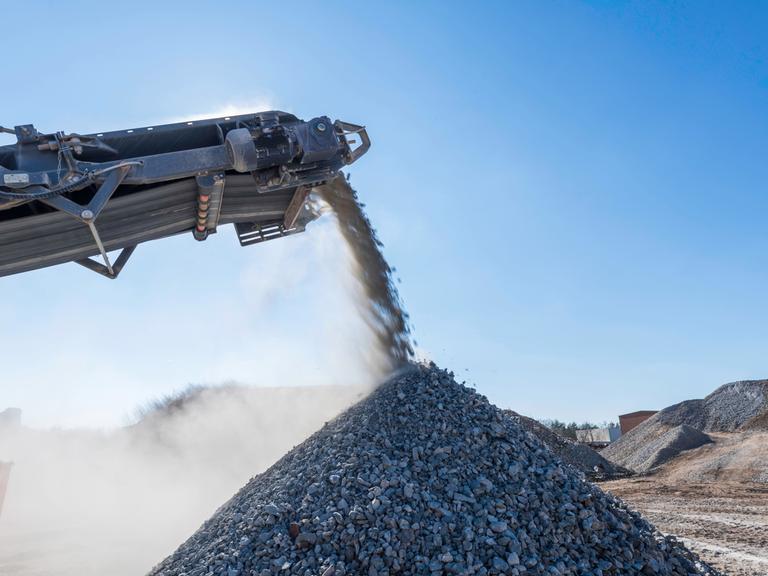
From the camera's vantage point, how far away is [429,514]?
5.07m

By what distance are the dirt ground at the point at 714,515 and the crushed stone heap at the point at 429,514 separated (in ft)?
8.40

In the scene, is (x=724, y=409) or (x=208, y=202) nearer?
(x=208, y=202)

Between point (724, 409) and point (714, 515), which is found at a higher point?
point (724, 409)

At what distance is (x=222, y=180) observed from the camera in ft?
17.8

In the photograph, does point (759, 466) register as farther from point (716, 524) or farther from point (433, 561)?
point (433, 561)

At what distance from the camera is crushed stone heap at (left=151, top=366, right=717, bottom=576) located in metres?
4.82

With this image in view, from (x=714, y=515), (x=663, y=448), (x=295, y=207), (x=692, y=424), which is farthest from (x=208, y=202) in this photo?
(x=692, y=424)

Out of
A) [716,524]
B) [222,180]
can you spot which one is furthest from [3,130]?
[716,524]

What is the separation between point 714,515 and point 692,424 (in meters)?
16.5

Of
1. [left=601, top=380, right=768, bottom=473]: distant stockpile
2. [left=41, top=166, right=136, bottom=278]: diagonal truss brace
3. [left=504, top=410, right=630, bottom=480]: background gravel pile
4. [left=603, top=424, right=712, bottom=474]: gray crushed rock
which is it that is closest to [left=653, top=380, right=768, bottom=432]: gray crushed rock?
[left=601, top=380, right=768, bottom=473]: distant stockpile

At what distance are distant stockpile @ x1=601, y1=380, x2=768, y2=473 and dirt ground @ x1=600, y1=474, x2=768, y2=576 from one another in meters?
4.16

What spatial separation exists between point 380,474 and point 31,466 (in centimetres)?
1784

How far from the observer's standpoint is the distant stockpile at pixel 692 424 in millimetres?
22859

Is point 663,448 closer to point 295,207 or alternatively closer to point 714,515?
point 714,515
